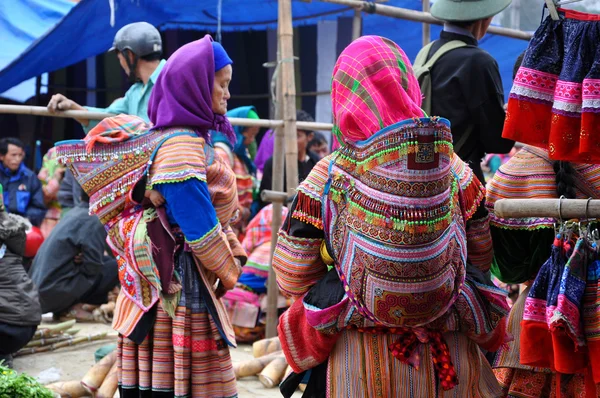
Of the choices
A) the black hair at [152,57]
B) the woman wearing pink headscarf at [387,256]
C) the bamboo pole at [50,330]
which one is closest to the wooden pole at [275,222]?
the black hair at [152,57]

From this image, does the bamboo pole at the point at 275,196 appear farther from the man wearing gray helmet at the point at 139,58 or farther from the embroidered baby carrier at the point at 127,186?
the embroidered baby carrier at the point at 127,186

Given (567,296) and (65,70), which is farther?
(65,70)

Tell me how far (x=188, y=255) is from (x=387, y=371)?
1675 mm

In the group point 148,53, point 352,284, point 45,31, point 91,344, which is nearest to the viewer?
point 352,284

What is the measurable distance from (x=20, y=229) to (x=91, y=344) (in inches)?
57.8

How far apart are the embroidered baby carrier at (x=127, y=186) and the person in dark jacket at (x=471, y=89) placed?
3.93ft

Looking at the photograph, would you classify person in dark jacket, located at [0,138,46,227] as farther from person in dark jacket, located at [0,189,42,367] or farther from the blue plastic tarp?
person in dark jacket, located at [0,189,42,367]

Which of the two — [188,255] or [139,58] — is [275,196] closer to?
[139,58]

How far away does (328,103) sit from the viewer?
10320 mm

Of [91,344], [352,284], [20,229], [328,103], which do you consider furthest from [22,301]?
[328,103]

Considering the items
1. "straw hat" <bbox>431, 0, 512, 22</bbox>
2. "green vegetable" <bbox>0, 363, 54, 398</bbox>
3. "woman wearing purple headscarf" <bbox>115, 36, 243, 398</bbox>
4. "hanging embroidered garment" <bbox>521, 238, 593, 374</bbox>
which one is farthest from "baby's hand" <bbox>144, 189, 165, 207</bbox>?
"hanging embroidered garment" <bbox>521, 238, 593, 374</bbox>

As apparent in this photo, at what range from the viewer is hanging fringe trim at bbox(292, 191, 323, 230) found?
275cm

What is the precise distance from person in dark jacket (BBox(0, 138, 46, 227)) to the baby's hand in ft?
20.2

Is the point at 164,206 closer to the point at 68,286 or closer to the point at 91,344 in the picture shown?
the point at 91,344
